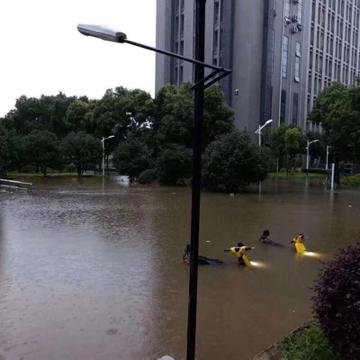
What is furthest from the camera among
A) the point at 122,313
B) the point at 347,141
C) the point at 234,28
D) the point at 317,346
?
the point at 234,28

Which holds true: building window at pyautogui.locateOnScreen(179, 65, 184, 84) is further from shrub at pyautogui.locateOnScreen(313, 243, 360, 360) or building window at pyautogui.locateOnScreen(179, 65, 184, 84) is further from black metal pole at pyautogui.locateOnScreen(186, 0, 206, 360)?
shrub at pyautogui.locateOnScreen(313, 243, 360, 360)

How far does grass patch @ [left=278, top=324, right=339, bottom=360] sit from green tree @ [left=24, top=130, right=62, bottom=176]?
133 ft

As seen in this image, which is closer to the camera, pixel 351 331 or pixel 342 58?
pixel 351 331

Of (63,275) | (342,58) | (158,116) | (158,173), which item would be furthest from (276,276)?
(342,58)

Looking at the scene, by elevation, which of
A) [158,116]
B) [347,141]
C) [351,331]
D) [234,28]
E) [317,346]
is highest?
[234,28]

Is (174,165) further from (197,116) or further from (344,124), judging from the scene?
(197,116)

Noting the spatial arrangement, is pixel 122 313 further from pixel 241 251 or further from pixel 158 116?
pixel 158 116

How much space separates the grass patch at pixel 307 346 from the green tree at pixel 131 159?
33432 millimetres

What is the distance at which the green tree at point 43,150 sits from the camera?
41844 mm

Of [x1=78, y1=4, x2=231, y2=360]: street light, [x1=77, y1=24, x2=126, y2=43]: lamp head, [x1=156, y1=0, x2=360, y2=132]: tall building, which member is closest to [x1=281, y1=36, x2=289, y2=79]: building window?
[x1=156, y1=0, x2=360, y2=132]: tall building

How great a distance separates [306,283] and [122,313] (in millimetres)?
3712

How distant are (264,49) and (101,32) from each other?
54872 mm

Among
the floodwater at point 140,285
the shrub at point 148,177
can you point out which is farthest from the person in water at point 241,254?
the shrub at point 148,177

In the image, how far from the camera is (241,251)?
916 centimetres
